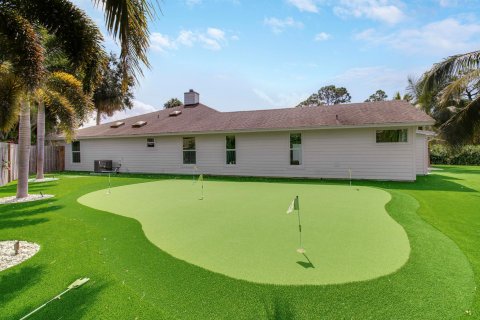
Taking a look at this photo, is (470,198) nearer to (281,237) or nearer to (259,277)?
(281,237)

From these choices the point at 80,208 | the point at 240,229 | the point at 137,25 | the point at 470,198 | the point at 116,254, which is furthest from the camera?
the point at 470,198

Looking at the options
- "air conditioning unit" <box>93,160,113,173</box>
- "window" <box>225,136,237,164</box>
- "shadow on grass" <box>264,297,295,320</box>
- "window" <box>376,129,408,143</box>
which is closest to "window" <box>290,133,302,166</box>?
"window" <box>225,136,237,164</box>

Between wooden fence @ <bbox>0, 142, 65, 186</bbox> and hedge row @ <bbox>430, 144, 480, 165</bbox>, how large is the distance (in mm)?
31925

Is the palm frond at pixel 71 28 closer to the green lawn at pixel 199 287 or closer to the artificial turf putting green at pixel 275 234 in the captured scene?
the green lawn at pixel 199 287

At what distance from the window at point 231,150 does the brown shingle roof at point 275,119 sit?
31.8 inches

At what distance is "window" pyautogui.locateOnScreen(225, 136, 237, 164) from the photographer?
16766 millimetres

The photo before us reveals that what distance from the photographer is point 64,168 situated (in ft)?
74.4

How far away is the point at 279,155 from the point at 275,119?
238 cm

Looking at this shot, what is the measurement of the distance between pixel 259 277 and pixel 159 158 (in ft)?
53.9

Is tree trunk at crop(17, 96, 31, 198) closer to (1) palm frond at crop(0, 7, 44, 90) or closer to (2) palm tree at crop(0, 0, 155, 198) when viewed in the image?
(2) palm tree at crop(0, 0, 155, 198)

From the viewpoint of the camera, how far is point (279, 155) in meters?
15.6

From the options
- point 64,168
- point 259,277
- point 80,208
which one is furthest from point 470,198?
point 64,168

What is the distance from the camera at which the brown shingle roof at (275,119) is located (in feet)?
44.4

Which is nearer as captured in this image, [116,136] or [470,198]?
[470,198]
